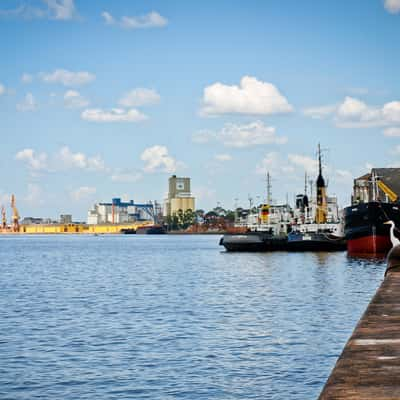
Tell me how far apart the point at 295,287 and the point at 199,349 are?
2759cm

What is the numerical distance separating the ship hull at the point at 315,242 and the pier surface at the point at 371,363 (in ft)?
295

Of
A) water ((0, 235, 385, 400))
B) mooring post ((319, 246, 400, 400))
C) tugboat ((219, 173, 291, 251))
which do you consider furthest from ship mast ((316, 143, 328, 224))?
mooring post ((319, 246, 400, 400))

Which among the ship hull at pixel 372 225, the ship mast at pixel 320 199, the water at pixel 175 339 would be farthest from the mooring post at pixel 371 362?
the ship mast at pixel 320 199

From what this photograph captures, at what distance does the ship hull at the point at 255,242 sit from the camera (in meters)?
107

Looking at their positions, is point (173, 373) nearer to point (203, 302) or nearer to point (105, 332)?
point (105, 332)

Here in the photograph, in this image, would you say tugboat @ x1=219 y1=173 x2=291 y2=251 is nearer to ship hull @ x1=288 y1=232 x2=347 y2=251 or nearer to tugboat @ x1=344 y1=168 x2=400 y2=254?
ship hull @ x1=288 y1=232 x2=347 y2=251

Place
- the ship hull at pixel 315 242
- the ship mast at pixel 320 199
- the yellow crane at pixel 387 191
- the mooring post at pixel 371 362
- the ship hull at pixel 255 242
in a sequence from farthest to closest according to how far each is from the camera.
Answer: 1. the yellow crane at pixel 387 191
2. the ship mast at pixel 320 199
3. the ship hull at pixel 255 242
4. the ship hull at pixel 315 242
5. the mooring post at pixel 371 362

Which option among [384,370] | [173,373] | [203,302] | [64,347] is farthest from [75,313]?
[384,370]

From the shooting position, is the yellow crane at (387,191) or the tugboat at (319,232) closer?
the tugboat at (319,232)

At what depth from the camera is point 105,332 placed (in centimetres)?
2867

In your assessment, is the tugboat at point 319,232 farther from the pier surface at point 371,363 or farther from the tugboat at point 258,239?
the pier surface at point 371,363

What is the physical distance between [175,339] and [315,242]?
266 ft

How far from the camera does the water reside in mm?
19344

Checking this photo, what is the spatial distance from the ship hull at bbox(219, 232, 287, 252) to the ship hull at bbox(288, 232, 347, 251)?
167 cm
